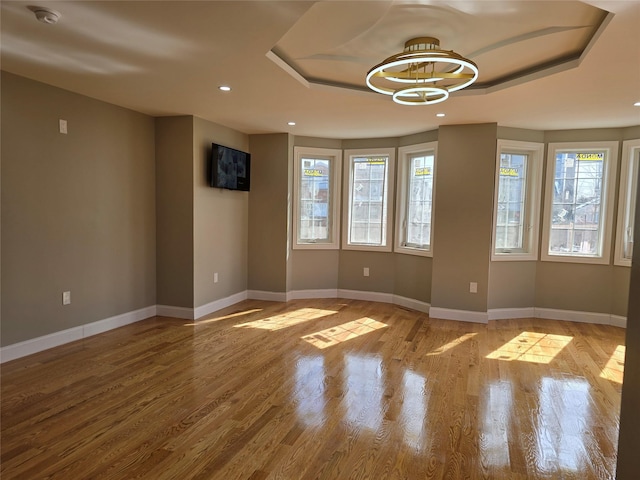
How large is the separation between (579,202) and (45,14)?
5657 millimetres

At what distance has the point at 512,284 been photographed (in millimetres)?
5234

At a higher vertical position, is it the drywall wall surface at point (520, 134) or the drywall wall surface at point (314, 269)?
the drywall wall surface at point (520, 134)

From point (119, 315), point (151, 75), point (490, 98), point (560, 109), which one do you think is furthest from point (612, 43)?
point (119, 315)

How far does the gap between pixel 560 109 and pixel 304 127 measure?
2894 mm

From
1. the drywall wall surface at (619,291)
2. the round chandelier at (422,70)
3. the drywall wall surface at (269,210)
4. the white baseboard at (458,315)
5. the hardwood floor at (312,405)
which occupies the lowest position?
the hardwood floor at (312,405)

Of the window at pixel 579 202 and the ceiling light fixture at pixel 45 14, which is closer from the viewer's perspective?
the ceiling light fixture at pixel 45 14

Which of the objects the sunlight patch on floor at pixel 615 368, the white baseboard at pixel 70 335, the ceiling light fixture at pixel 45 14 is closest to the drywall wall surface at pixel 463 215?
the sunlight patch on floor at pixel 615 368

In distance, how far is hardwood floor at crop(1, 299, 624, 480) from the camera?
212 cm

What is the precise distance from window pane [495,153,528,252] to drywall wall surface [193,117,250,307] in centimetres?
348

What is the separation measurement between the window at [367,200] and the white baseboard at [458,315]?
1.19 metres

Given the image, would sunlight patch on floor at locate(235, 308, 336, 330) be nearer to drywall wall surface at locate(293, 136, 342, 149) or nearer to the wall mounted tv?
the wall mounted tv

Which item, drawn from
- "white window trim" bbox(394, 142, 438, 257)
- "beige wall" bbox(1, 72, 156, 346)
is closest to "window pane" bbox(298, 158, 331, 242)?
"white window trim" bbox(394, 142, 438, 257)

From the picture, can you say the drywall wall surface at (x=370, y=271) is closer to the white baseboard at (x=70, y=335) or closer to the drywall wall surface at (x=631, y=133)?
the white baseboard at (x=70, y=335)

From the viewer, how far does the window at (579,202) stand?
5008mm
